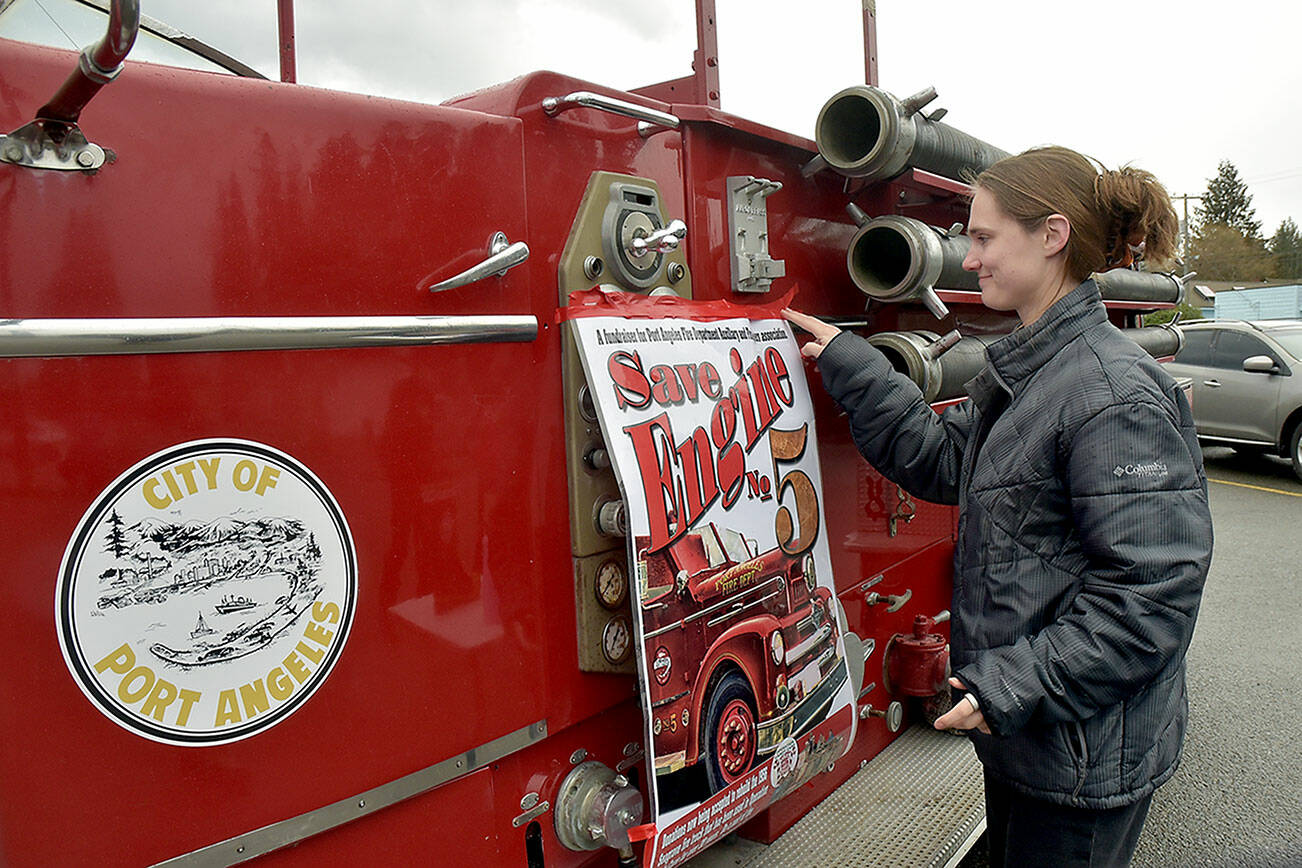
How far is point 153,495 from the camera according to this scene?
1239 mm

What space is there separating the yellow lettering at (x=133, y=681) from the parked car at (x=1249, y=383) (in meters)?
10.6

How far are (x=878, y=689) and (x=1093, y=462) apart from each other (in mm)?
1451

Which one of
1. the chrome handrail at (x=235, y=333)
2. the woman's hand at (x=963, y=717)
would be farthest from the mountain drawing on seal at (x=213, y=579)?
the woman's hand at (x=963, y=717)

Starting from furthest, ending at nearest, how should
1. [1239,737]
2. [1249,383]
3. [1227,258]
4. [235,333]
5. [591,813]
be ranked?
[1227,258]
[1249,383]
[1239,737]
[591,813]
[235,333]

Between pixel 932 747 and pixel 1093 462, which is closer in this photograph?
pixel 1093 462

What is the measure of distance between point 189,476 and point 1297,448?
1063cm

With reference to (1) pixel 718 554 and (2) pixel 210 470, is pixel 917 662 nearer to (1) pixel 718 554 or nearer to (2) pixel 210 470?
(1) pixel 718 554

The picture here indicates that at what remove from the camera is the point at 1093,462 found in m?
1.53

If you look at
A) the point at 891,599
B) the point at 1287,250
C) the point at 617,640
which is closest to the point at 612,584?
the point at 617,640

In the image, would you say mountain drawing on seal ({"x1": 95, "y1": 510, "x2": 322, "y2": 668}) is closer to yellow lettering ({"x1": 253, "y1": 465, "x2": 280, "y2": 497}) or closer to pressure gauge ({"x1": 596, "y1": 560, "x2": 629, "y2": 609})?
yellow lettering ({"x1": 253, "y1": 465, "x2": 280, "y2": 497})

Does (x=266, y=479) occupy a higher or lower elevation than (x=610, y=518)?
higher

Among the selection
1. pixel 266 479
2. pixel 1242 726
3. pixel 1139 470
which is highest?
pixel 266 479

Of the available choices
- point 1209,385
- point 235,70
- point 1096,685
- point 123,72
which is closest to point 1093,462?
point 1096,685

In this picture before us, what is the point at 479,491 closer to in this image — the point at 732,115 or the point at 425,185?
the point at 425,185
